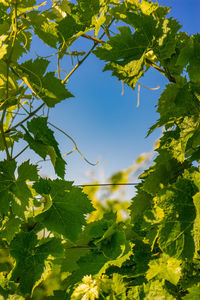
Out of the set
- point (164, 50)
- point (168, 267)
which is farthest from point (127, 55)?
point (168, 267)

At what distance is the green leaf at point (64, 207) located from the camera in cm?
97

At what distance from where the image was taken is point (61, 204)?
3.23 ft

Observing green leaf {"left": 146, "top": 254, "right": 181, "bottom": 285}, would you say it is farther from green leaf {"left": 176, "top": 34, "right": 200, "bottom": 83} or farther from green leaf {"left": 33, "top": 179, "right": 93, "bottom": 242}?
green leaf {"left": 176, "top": 34, "right": 200, "bottom": 83}

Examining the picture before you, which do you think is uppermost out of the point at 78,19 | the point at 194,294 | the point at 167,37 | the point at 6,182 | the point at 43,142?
the point at 78,19

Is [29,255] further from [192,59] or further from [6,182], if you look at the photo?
[192,59]

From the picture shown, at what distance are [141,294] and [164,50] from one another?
29.4 inches

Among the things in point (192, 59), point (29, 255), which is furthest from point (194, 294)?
point (192, 59)

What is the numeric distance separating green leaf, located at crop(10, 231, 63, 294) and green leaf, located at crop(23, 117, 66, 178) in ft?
0.77

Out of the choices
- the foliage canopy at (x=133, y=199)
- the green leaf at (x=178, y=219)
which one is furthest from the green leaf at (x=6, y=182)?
the green leaf at (x=178, y=219)

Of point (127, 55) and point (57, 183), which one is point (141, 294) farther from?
point (127, 55)

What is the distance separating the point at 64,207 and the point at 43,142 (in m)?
0.22

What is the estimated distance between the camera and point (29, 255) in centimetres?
105

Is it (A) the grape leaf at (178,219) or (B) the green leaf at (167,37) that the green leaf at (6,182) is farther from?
(B) the green leaf at (167,37)

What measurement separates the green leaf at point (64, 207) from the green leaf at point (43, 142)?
82 millimetres
